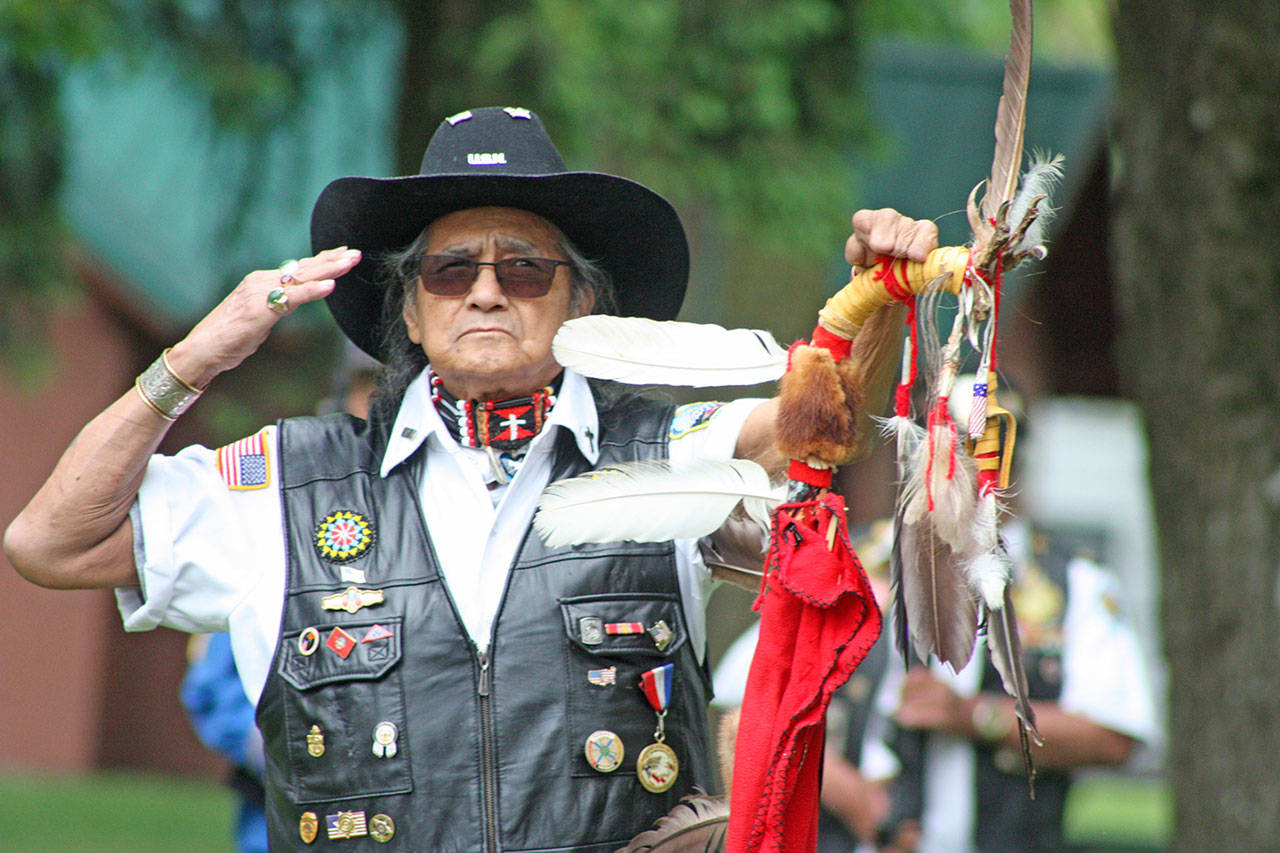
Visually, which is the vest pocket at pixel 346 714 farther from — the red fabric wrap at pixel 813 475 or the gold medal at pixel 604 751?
the red fabric wrap at pixel 813 475

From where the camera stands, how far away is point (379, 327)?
10.6 ft

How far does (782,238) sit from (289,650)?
145 inches

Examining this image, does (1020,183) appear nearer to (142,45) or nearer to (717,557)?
(717,557)

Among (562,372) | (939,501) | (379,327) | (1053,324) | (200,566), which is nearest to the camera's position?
(939,501)

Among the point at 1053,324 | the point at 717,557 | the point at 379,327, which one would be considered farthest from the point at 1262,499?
the point at 1053,324

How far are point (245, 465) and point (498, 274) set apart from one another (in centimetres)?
59

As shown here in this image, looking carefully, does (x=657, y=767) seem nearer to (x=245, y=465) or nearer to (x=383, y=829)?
(x=383, y=829)

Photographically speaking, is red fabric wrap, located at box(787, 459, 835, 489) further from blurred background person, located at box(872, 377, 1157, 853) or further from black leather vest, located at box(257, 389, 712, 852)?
blurred background person, located at box(872, 377, 1157, 853)

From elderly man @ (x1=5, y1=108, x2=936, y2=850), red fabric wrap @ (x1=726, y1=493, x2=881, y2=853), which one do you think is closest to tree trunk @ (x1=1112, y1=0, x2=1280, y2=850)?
elderly man @ (x1=5, y1=108, x2=936, y2=850)

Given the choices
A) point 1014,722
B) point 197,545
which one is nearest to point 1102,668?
point 1014,722

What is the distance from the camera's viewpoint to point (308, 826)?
2.72 meters

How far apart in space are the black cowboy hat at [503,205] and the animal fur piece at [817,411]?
654mm

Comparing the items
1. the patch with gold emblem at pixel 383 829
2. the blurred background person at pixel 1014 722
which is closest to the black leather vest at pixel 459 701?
the patch with gold emblem at pixel 383 829

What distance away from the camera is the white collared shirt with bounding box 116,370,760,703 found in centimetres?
275
